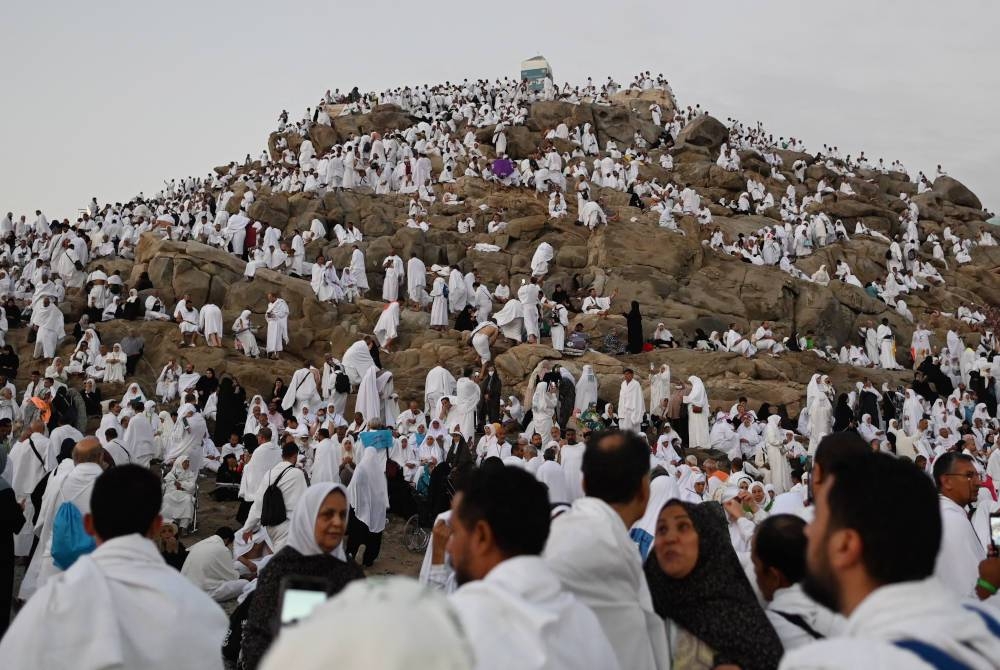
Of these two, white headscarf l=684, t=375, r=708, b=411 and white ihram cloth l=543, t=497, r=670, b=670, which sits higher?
white ihram cloth l=543, t=497, r=670, b=670

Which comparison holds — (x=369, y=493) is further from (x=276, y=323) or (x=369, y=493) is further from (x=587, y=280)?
(x=587, y=280)

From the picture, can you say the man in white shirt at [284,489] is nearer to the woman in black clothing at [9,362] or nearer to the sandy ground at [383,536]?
the sandy ground at [383,536]

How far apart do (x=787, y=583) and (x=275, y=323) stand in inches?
803

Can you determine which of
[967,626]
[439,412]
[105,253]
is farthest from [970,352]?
[967,626]

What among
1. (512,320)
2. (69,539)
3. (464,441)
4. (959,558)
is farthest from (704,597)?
(512,320)

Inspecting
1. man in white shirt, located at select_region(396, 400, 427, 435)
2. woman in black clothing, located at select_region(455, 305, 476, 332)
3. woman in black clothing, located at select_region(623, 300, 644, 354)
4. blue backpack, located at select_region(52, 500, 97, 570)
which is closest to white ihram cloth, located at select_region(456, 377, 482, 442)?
man in white shirt, located at select_region(396, 400, 427, 435)

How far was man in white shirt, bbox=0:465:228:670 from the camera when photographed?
105 inches

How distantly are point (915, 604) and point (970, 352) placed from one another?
2798 centimetres

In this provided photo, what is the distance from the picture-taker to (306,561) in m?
3.88

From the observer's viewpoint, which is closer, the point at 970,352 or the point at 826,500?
the point at 826,500

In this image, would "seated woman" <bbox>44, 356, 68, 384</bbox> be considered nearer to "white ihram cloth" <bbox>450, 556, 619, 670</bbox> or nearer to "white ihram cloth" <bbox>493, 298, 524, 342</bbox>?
"white ihram cloth" <bbox>493, 298, 524, 342</bbox>

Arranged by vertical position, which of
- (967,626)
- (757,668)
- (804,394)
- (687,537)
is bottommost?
(804,394)

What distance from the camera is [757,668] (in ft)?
9.94

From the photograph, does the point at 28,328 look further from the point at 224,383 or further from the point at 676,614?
the point at 676,614
